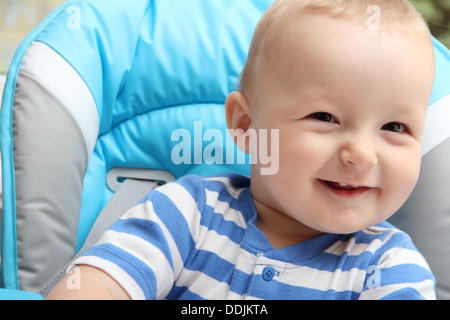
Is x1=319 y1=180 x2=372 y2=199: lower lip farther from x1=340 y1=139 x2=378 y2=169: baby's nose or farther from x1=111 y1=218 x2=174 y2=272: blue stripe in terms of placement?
x1=111 y1=218 x2=174 y2=272: blue stripe

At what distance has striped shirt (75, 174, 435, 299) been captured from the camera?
0.66m

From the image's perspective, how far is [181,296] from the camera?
727mm

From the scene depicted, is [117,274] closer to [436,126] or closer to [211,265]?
[211,265]

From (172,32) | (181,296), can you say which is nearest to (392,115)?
(181,296)

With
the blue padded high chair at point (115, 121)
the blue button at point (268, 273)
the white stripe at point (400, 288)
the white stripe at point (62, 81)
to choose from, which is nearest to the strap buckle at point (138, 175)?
the blue padded high chair at point (115, 121)

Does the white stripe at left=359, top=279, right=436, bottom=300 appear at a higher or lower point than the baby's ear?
lower

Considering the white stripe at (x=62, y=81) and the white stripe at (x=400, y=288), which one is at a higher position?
the white stripe at (x=62, y=81)

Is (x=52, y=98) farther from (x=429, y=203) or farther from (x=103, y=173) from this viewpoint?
(x=429, y=203)

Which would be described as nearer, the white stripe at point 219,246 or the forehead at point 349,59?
the forehead at point 349,59

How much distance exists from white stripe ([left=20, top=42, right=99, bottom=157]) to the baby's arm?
27cm

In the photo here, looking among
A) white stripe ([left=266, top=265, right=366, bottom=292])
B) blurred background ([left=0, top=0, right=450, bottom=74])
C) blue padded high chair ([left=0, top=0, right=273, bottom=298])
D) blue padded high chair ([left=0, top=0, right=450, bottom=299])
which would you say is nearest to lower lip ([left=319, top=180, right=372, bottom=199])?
white stripe ([left=266, top=265, right=366, bottom=292])

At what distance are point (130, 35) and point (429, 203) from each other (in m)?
0.59

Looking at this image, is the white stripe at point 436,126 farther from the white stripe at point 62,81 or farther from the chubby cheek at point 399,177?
the white stripe at point 62,81

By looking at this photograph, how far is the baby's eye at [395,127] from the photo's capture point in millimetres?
666
